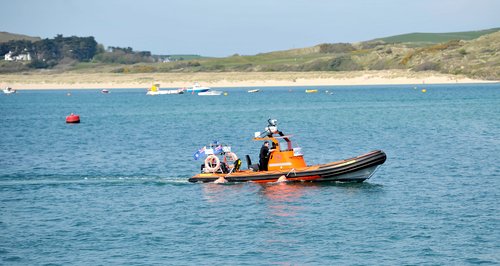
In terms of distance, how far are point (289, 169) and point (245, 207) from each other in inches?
187

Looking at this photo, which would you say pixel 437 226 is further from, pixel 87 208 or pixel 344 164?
pixel 87 208

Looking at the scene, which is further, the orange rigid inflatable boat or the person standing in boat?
the person standing in boat

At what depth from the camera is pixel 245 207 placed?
3177 centimetres

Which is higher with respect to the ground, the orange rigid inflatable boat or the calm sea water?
the orange rigid inflatable boat

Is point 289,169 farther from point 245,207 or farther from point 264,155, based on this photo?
point 245,207

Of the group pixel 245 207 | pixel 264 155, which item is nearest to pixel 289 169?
pixel 264 155

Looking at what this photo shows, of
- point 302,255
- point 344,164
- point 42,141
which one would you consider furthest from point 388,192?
point 42,141

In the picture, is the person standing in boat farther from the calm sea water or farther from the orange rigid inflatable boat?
the calm sea water

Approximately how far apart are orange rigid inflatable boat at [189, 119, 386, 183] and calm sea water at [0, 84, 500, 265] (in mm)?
414

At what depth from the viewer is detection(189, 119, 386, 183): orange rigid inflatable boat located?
35.5 meters

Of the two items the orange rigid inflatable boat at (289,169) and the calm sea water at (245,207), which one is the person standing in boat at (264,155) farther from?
the calm sea water at (245,207)

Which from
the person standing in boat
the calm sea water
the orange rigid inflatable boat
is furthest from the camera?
the person standing in boat

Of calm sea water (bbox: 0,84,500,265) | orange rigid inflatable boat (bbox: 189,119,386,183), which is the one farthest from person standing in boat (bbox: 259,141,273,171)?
calm sea water (bbox: 0,84,500,265)

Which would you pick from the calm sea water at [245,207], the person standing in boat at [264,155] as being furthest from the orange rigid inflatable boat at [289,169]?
the calm sea water at [245,207]
